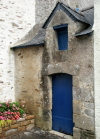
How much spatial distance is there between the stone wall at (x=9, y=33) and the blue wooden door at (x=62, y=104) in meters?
2.13

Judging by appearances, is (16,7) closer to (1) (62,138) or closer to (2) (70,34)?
(2) (70,34)

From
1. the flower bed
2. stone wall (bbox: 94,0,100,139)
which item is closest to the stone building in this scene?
stone wall (bbox: 94,0,100,139)

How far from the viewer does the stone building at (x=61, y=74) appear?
5.50 metres

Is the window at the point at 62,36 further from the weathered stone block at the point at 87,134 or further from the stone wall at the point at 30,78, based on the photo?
the weathered stone block at the point at 87,134

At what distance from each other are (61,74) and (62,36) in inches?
50.3

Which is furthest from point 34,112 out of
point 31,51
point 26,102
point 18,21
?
point 18,21

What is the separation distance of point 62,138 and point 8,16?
5.17 metres

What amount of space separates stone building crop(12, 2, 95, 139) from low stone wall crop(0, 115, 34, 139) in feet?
0.93

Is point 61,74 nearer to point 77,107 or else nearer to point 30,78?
point 77,107

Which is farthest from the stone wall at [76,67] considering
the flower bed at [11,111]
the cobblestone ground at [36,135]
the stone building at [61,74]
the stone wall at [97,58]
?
the flower bed at [11,111]

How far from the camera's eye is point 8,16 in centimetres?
786

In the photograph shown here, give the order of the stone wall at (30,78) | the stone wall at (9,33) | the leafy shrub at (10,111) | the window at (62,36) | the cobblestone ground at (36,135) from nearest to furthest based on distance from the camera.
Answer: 1. the cobblestone ground at (36,135)
2. the window at (62,36)
3. the leafy shrub at (10,111)
4. the stone wall at (30,78)
5. the stone wall at (9,33)

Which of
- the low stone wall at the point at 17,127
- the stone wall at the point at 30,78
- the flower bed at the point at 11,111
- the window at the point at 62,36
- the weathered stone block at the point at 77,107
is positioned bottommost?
the low stone wall at the point at 17,127

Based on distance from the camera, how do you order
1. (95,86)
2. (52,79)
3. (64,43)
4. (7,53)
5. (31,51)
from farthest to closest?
1. (7,53)
2. (31,51)
3. (52,79)
4. (64,43)
5. (95,86)
